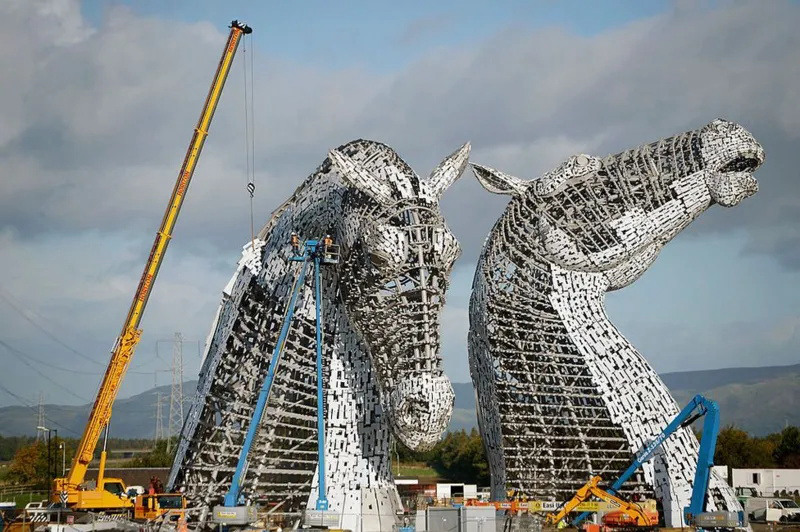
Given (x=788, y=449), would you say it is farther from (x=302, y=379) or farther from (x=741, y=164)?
(x=302, y=379)

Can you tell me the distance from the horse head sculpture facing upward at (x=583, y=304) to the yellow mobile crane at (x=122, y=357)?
659 centimetres

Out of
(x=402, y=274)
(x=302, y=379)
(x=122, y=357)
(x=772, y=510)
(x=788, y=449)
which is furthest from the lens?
(x=788, y=449)

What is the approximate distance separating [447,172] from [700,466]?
9614 millimetres

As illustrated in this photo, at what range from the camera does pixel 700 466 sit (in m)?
23.4

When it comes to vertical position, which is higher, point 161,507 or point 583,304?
point 583,304

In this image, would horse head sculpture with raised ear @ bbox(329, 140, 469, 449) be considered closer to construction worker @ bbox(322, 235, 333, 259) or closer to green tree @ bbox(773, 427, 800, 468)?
construction worker @ bbox(322, 235, 333, 259)

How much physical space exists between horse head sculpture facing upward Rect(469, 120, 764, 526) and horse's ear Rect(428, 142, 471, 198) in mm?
7677

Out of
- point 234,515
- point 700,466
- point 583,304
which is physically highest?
point 583,304

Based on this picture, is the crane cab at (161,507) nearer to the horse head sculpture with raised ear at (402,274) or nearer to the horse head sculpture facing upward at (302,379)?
the horse head sculpture facing upward at (302,379)

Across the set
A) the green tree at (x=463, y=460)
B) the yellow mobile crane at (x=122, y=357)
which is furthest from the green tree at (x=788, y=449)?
the yellow mobile crane at (x=122, y=357)

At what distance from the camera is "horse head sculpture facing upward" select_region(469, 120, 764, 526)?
24.9 metres

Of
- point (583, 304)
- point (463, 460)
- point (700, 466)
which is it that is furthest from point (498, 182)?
point (463, 460)

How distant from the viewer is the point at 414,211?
16.8 m

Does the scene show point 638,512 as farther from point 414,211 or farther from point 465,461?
point 465,461
